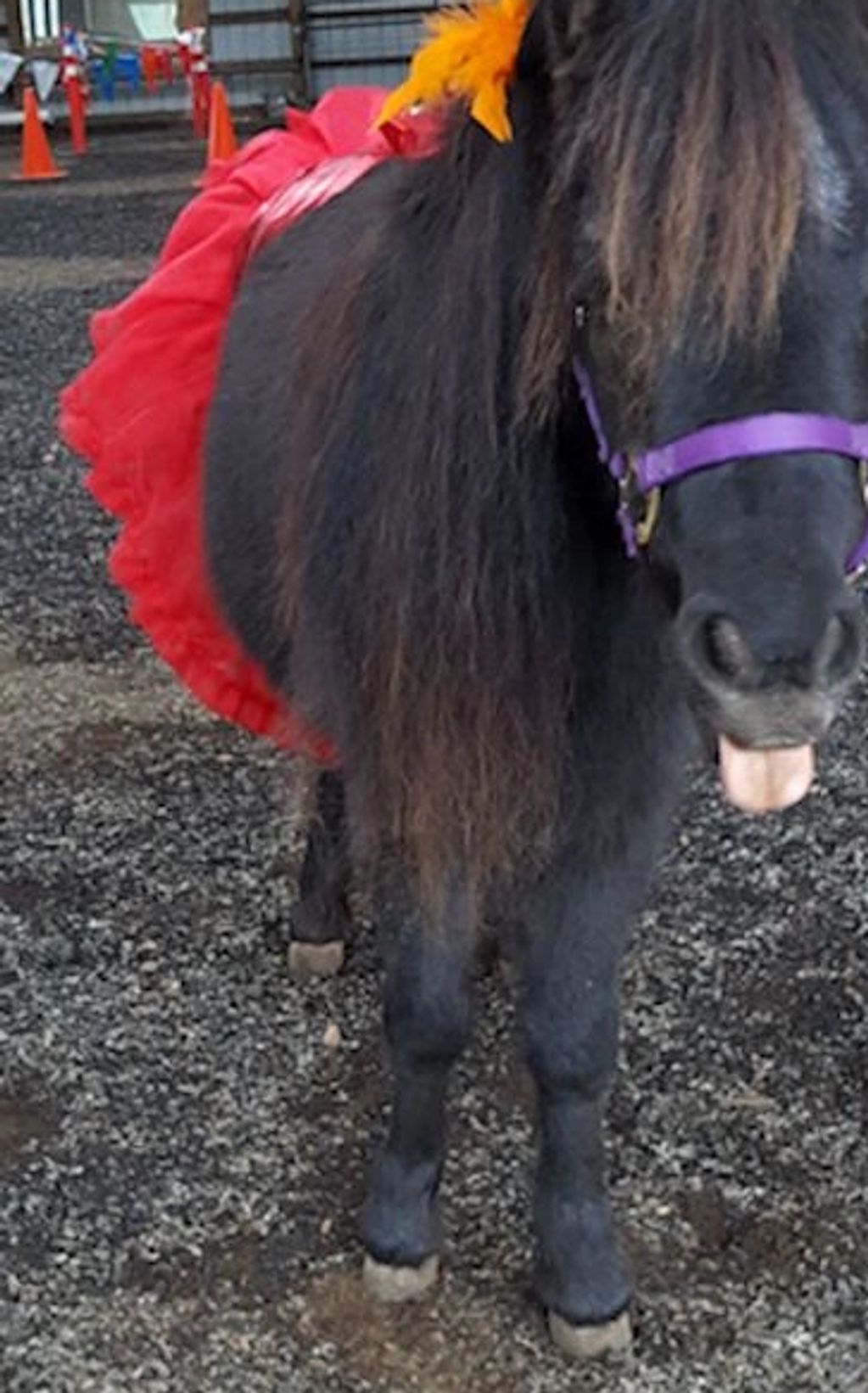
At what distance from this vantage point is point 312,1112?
9.57 ft

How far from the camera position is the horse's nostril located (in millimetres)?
1624

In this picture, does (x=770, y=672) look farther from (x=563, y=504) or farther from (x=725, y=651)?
(x=563, y=504)

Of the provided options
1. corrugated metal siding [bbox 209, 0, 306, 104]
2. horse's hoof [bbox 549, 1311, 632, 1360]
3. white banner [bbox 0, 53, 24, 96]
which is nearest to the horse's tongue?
horse's hoof [bbox 549, 1311, 632, 1360]

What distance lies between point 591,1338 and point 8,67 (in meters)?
16.3

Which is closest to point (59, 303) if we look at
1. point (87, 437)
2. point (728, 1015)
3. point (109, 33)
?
point (87, 437)

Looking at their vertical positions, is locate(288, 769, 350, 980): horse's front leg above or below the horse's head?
Answer: below

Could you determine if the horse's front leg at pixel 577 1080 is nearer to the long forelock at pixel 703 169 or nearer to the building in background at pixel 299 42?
the long forelock at pixel 703 169

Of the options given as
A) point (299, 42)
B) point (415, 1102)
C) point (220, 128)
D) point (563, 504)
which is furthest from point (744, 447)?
point (299, 42)

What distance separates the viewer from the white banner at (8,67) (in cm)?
1698

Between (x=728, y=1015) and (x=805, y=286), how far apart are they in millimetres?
1703

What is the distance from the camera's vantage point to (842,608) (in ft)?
5.40

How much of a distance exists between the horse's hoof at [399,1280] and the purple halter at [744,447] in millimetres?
1136

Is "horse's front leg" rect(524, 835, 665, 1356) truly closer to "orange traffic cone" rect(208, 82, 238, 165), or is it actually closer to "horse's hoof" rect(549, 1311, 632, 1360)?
"horse's hoof" rect(549, 1311, 632, 1360)

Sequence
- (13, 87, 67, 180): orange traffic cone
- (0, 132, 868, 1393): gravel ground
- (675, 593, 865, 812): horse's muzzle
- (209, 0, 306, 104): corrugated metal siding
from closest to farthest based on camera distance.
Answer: (675, 593, 865, 812): horse's muzzle
(0, 132, 868, 1393): gravel ground
(13, 87, 67, 180): orange traffic cone
(209, 0, 306, 104): corrugated metal siding
